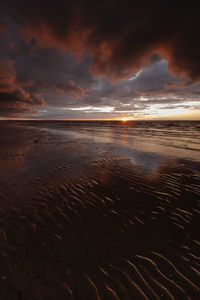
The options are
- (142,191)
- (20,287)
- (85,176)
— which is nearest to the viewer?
(20,287)

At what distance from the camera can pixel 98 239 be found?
3.12m

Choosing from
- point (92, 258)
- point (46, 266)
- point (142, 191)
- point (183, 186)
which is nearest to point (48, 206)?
point (46, 266)

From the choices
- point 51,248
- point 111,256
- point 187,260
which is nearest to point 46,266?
point 51,248

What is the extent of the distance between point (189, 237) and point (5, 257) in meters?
4.31

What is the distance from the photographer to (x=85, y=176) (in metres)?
6.61

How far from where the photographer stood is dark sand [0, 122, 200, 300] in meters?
2.27

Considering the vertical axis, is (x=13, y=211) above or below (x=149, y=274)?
above

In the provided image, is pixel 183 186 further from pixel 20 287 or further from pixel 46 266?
pixel 20 287

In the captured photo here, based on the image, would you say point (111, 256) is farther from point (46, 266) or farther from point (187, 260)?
point (187, 260)

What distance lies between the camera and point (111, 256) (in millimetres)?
2768

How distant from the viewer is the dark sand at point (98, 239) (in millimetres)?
2271

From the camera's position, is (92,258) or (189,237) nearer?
(92,258)

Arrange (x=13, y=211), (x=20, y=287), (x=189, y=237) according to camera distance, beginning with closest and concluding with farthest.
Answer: (x=20, y=287), (x=189, y=237), (x=13, y=211)

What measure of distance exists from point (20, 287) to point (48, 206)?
2.15 metres
